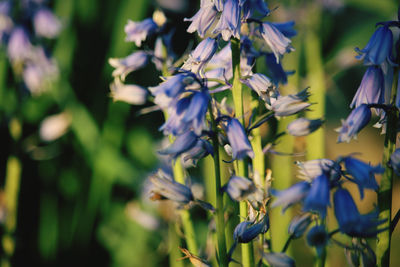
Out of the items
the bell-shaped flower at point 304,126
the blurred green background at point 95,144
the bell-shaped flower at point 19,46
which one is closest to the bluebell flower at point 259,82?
the bell-shaped flower at point 304,126

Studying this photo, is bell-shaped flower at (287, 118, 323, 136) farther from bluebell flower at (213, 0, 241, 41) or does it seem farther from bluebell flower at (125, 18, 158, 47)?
bluebell flower at (125, 18, 158, 47)

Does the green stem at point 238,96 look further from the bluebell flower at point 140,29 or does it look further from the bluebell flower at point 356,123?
the bluebell flower at point 140,29

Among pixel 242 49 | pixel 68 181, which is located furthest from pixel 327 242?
pixel 68 181

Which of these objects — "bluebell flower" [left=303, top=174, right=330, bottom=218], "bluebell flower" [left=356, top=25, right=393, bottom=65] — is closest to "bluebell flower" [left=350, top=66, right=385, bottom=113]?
"bluebell flower" [left=356, top=25, right=393, bottom=65]

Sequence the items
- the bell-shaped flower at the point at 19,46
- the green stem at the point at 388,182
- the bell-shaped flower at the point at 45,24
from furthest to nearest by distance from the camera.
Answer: the bell-shaped flower at the point at 45,24
the bell-shaped flower at the point at 19,46
the green stem at the point at 388,182

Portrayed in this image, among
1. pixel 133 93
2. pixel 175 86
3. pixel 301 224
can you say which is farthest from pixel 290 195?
pixel 133 93

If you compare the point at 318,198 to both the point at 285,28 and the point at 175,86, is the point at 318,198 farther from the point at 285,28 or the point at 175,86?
the point at 285,28

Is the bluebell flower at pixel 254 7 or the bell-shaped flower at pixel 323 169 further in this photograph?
the bluebell flower at pixel 254 7
